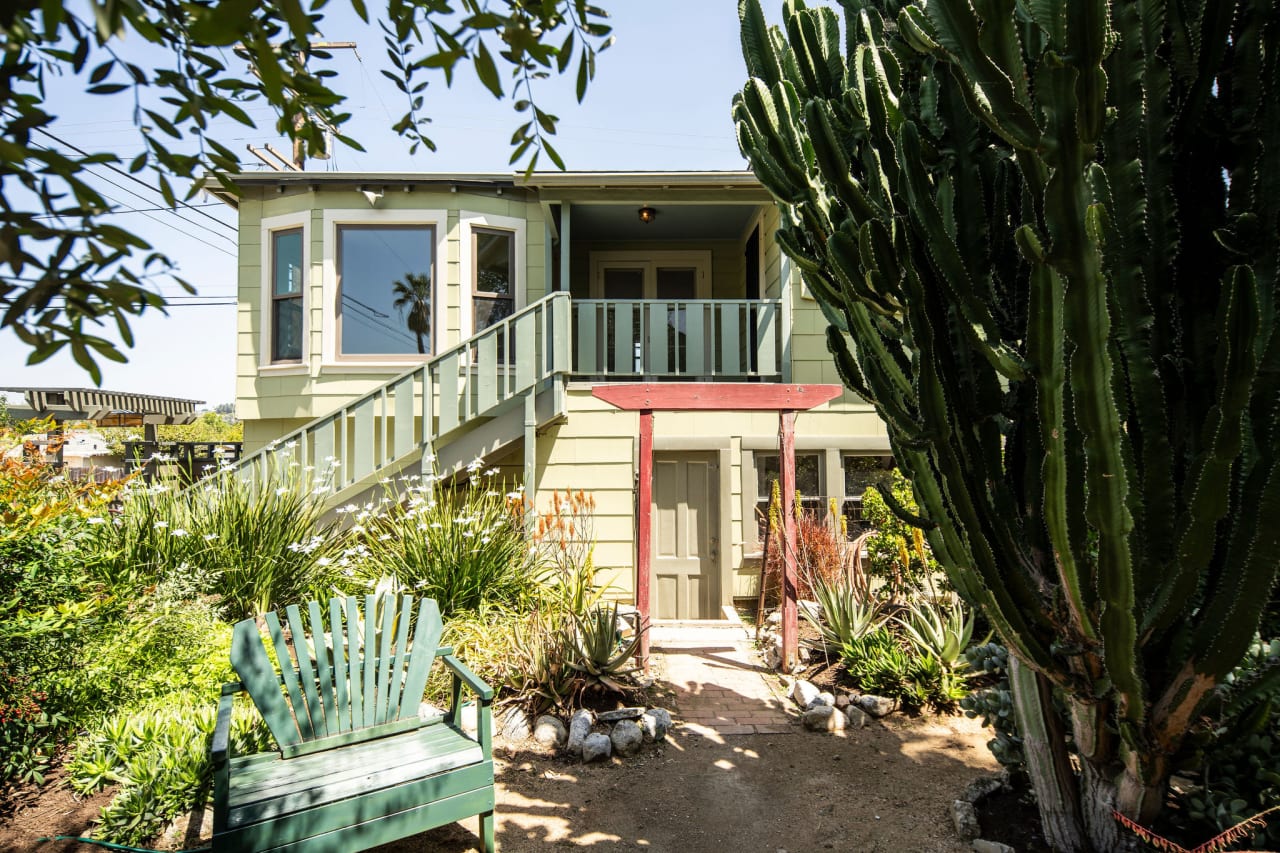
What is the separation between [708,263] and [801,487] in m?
3.93

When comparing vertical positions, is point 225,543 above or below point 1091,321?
below

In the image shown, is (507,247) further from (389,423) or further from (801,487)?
(801,487)

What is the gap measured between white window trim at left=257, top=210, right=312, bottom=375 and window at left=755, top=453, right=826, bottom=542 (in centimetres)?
585

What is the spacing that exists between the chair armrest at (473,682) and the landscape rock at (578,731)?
1194mm

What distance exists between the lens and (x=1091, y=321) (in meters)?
1.99

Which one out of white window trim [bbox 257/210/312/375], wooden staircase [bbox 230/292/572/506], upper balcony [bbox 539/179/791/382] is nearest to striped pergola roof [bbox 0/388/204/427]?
white window trim [bbox 257/210/312/375]

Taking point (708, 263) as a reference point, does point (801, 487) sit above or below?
below

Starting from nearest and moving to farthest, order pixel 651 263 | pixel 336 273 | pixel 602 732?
pixel 602 732 < pixel 336 273 < pixel 651 263

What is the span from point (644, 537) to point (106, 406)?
46.8 ft

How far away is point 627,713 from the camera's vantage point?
5305 mm

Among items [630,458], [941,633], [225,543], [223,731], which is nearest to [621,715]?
[941,633]

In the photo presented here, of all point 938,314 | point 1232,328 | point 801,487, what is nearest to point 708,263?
point 801,487

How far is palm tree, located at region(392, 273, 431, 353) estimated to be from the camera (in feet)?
31.2

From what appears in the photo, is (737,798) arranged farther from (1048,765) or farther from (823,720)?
(1048,765)
